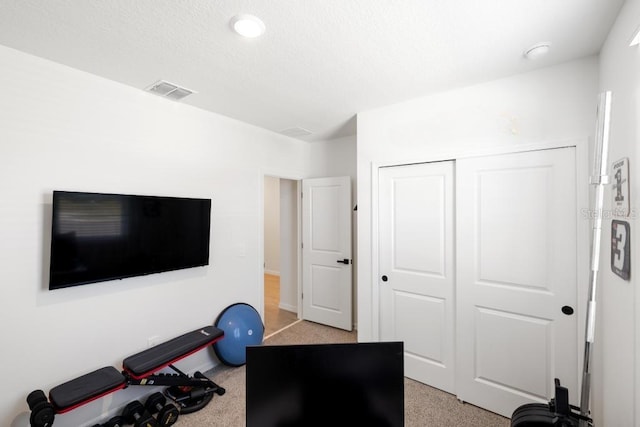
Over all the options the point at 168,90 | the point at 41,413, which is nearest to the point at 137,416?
the point at 41,413

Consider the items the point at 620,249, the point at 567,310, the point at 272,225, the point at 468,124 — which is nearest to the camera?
the point at 620,249

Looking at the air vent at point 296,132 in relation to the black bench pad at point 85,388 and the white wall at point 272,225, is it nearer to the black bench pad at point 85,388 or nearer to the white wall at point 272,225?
Answer: the black bench pad at point 85,388

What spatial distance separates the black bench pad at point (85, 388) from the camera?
1.68 meters

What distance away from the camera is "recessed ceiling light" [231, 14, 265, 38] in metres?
1.51

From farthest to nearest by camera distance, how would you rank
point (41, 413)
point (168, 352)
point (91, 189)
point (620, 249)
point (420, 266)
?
point (420, 266) → point (168, 352) → point (91, 189) → point (41, 413) → point (620, 249)

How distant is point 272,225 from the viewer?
275 inches

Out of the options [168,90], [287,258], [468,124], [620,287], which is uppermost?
[168,90]

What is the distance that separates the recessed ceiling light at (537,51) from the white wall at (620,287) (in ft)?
0.96

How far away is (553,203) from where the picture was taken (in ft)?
6.65

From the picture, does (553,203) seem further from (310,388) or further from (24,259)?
(24,259)

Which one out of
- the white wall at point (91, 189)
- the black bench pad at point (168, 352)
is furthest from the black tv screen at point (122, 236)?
the black bench pad at point (168, 352)

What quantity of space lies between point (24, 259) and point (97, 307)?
561 millimetres

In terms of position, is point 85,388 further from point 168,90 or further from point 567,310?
point 567,310

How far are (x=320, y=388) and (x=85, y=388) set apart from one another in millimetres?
1824
